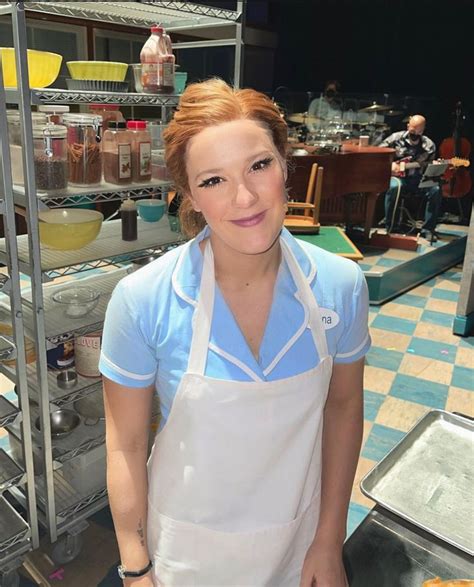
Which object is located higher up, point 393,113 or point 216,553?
point 393,113

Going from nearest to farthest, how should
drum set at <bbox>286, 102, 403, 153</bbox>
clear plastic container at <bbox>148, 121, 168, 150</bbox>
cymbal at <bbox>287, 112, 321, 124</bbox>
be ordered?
clear plastic container at <bbox>148, 121, 168, 150</bbox>
drum set at <bbox>286, 102, 403, 153</bbox>
cymbal at <bbox>287, 112, 321, 124</bbox>

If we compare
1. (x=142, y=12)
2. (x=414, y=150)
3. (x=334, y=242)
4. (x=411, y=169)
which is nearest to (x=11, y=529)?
(x=142, y=12)

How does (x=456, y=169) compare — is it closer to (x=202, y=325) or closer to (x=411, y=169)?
(x=411, y=169)

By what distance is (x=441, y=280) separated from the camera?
625 centimetres

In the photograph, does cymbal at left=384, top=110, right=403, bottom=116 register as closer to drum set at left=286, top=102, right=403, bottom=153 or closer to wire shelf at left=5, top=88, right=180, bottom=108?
drum set at left=286, top=102, right=403, bottom=153

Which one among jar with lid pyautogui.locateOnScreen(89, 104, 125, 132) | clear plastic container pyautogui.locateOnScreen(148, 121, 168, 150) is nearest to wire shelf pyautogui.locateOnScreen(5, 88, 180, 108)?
jar with lid pyautogui.locateOnScreen(89, 104, 125, 132)

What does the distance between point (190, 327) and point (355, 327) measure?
39 cm

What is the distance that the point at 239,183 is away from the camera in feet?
3.62

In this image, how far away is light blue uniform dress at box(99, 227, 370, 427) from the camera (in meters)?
1.12

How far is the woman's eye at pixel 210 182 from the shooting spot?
3.67 ft

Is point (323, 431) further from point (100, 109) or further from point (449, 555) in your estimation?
point (100, 109)

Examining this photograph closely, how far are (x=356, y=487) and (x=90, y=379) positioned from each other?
1.43 m

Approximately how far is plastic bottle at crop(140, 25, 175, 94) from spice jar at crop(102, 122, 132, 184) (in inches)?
9.1

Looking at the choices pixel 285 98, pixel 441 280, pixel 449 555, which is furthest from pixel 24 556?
pixel 285 98
